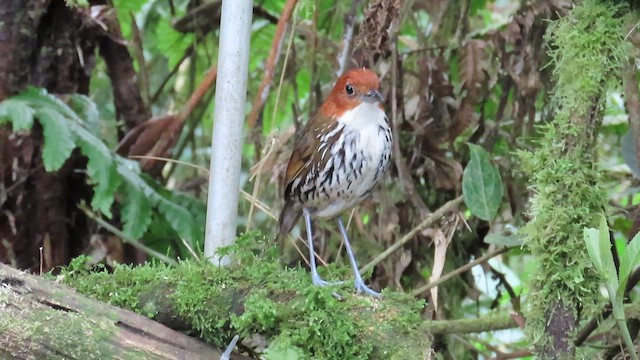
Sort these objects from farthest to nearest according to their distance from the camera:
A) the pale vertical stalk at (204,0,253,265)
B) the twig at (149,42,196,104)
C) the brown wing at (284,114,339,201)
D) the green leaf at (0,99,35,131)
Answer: the twig at (149,42,196,104) < the green leaf at (0,99,35,131) < the brown wing at (284,114,339,201) < the pale vertical stalk at (204,0,253,265)

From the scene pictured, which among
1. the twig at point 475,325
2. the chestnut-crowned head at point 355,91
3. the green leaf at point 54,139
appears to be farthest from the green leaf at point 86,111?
the twig at point 475,325

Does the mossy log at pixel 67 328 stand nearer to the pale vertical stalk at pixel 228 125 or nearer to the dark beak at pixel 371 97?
the pale vertical stalk at pixel 228 125

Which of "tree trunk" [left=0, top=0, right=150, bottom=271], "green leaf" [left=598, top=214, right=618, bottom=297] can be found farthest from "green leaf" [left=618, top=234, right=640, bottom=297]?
"tree trunk" [left=0, top=0, right=150, bottom=271]

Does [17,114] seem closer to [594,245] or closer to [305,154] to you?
[305,154]

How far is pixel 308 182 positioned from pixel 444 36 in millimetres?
1142

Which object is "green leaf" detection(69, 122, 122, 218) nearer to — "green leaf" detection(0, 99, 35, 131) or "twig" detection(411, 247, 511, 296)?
"green leaf" detection(0, 99, 35, 131)

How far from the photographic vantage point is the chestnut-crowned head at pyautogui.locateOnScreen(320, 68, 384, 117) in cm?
292

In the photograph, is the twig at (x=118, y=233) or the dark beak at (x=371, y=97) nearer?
the dark beak at (x=371, y=97)

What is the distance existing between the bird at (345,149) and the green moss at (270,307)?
62cm

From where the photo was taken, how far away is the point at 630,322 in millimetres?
2850

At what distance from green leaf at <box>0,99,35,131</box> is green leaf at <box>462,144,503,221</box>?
1556mm

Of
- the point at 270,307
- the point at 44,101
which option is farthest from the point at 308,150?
the point at 44,101

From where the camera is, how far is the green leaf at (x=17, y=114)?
3128 mm

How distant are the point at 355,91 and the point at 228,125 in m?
0.58
